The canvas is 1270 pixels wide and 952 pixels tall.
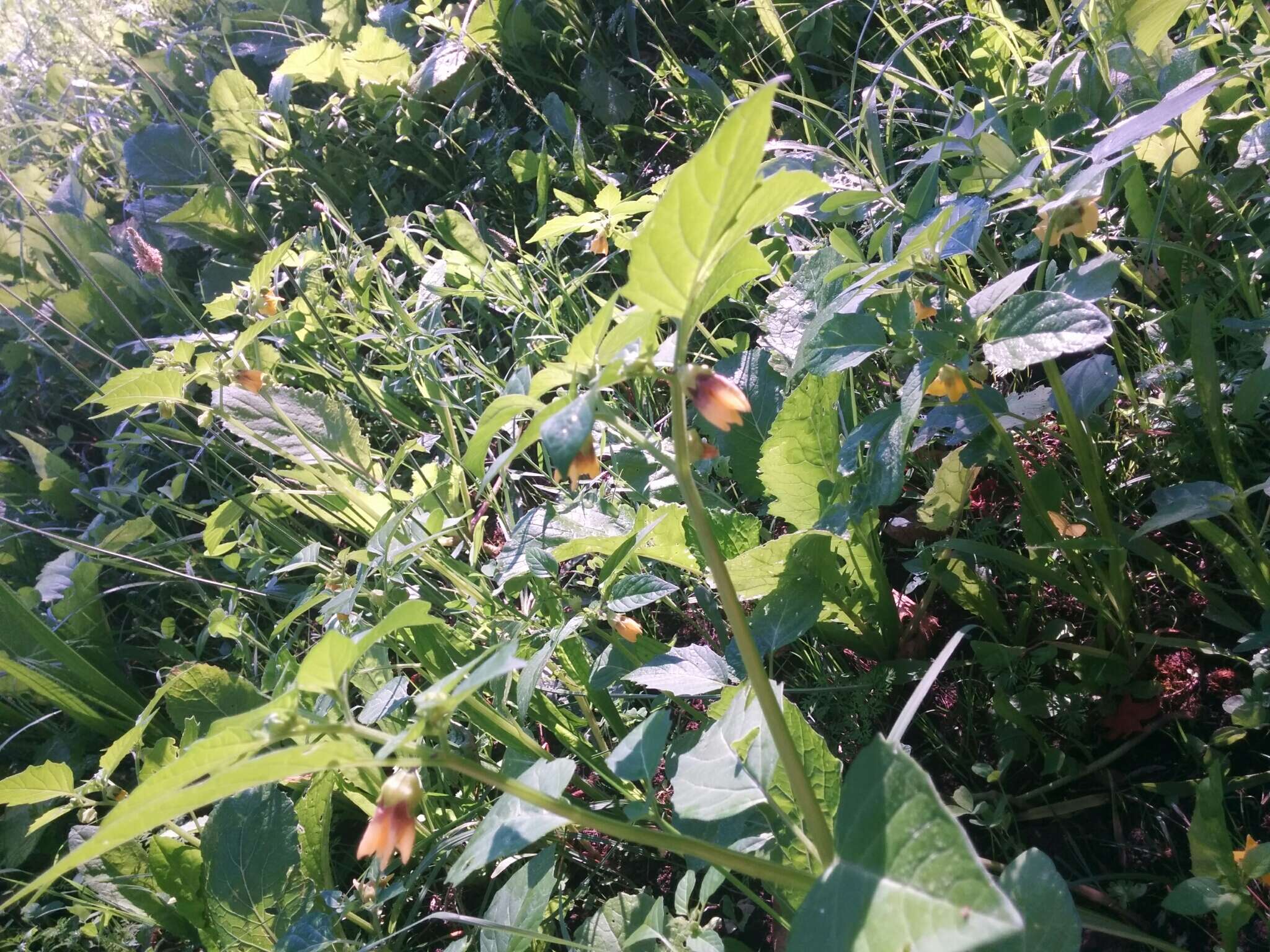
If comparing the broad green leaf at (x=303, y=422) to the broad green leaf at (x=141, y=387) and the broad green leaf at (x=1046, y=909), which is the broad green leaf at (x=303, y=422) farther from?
the broad green leaf at (x=1046, y=909)

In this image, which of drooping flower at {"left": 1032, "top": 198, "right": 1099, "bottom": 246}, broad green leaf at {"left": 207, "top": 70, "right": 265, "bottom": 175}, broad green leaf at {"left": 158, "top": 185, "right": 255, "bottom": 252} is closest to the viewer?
drooping flower at {"left": 1032, "top": 198, "right": 1099, "bottom": 246}

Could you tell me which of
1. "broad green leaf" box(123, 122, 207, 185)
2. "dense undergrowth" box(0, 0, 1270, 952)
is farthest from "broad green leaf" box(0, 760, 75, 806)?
"broad green leaf" box(123, 122, 207, 185)

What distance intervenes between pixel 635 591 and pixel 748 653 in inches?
18.1

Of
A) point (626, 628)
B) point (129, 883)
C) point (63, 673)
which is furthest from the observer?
point (63, 673)

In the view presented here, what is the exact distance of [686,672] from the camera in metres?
1.05

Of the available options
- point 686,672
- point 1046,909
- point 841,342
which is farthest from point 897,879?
point 841,342

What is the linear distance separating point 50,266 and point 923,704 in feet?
9.78

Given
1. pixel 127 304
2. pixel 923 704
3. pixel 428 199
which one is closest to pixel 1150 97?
pixel 923 704

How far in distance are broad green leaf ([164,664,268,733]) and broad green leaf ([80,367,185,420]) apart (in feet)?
1.69

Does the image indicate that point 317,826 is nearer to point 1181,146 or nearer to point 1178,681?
point 1178,681

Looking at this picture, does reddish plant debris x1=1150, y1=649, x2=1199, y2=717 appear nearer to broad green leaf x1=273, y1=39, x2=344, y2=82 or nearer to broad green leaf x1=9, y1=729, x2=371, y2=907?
broad green leaf x1=9, y1=729, x2=371, y2=907

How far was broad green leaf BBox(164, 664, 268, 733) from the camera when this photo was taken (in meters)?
1.55

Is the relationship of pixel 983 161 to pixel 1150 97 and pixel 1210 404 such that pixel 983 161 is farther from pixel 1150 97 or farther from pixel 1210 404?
pixel 1210 404

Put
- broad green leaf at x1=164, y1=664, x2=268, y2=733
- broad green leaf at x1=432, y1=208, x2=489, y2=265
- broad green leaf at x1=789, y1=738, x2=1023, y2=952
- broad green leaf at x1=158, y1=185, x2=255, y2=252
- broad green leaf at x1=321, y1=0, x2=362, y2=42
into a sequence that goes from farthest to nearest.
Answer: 1. broad green leaf at x1=321, y1=0, x2=362, y2=42
2. broad green leaf at x1=158, y1=185, x2=255, y2=252
3. broad green leaf at x1=432, y1=208, x2=489, y2=265
4. broad green leaf at x1=164, y1=664, x2=268, y2=733
5. broad green leaf at x1=789, y1=738, x2=1023, y2=952
